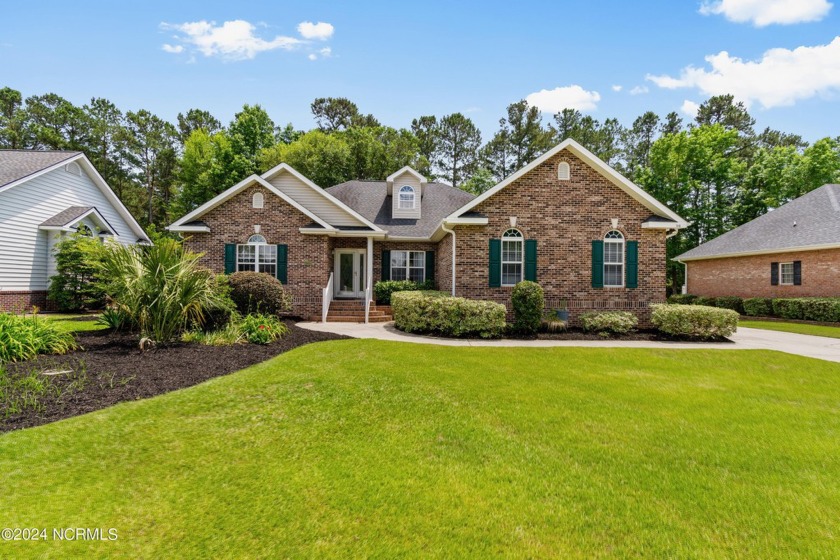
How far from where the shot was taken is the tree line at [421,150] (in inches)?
1160

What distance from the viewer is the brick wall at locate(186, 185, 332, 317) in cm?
1507

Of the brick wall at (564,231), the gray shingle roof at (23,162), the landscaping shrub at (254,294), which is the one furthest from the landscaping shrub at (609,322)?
the gray shingle roof at (23,162)

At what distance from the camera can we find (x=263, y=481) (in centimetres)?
336

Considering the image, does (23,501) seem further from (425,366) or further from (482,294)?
(482,294)

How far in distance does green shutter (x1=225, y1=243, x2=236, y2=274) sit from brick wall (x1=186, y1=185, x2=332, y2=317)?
0.17 m

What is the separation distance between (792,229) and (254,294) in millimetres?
26149

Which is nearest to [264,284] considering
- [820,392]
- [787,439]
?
[787,439]

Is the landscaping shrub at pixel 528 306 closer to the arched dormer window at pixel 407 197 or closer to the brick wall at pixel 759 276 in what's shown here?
the arched dormer window at pixel 407 197

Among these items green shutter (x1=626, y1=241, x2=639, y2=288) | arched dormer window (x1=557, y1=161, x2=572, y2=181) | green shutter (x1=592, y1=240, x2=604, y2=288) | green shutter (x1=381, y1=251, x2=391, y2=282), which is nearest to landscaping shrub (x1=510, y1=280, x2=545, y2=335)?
green shutter (x1=592, y1=240, x2=604, y2=288)

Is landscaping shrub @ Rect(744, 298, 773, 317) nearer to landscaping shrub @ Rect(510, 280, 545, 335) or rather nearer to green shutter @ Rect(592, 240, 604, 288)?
green shutter @ Rect(592, 240, 604, 288)

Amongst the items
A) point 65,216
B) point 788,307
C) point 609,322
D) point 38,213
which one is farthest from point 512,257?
point 38,213

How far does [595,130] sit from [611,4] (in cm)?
3338

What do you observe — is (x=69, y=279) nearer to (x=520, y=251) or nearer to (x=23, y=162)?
(x=23, y=162)

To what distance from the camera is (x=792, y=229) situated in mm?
20219
